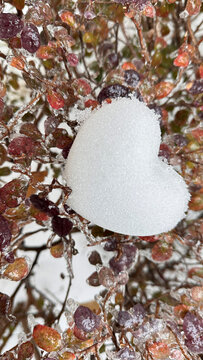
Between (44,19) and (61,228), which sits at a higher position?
(44,19)

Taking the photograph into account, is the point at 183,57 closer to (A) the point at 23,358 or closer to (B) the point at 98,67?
(B) the point at 98,67

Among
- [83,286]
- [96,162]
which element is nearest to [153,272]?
[83,286]

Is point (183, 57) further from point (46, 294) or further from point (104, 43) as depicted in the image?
point (46, 294)

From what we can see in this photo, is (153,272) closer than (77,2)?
No

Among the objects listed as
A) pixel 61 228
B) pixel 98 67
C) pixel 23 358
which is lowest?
pixel 23 358

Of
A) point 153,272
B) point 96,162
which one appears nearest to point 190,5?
point 96,162

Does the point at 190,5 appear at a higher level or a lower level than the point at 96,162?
higher
